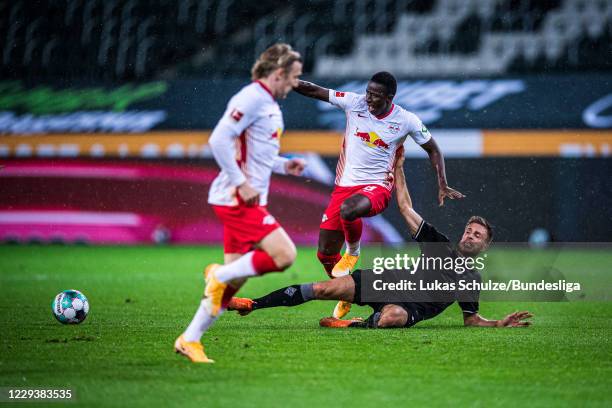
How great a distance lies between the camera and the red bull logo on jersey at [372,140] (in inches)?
381

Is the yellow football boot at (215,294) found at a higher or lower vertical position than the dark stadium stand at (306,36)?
lower

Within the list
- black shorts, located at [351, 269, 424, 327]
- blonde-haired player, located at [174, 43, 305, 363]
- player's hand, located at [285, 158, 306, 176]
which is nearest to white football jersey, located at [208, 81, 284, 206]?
blonde-haired player, located at [174, 43, 305, 363]

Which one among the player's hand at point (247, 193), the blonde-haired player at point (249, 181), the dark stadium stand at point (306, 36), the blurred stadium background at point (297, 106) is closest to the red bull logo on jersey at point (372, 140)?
the blonde-haired player at point (249, 181)

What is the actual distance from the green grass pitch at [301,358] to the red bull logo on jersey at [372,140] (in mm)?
1833

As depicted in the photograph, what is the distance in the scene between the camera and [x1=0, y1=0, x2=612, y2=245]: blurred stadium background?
1864cm

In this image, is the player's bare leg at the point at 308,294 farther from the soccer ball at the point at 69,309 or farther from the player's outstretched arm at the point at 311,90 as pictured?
the player's outstretched arm at the point at 311,90

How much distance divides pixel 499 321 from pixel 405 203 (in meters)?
1.38

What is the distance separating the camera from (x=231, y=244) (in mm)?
7105

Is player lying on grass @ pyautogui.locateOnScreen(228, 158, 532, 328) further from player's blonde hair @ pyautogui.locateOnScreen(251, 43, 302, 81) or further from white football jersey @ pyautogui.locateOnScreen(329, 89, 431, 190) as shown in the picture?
player's blonde hair @ pyautogui.locateOnScreen(251, 43, 302, 81)

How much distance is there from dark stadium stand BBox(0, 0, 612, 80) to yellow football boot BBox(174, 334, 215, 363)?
14.0m

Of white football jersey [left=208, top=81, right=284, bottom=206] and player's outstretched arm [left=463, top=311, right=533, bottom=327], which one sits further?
player's outstretched arm [left=463, top=311, right=533, bottom=327]

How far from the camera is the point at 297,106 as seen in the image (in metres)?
19.3

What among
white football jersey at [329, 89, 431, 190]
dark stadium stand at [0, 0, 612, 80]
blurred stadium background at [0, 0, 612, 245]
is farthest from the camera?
dark stadium stand at [0, 0, 612, 80]

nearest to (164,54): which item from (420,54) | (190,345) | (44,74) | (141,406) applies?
(44,74)
